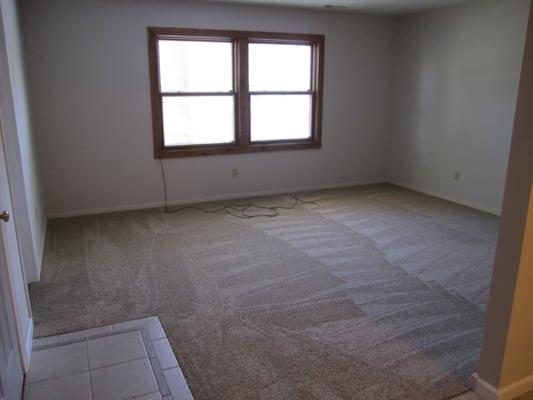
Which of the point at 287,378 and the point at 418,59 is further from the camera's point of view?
the point at 418,59

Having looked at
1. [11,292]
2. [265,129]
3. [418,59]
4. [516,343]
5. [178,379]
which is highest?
[418,59]

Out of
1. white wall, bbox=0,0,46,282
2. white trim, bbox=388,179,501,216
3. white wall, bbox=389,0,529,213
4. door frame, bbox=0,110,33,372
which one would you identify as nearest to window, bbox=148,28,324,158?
white wall, bbox=389,0,529,213

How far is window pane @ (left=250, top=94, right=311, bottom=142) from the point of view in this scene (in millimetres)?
5585

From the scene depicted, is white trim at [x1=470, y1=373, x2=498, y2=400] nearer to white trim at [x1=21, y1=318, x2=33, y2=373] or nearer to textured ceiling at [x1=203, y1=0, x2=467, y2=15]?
white trim at [x1=21, y1=318, x2=33, y2=373]

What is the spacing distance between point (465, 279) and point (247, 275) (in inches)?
64.3

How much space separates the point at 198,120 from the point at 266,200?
128 cm

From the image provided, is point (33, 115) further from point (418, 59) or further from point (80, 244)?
point (418, 59)

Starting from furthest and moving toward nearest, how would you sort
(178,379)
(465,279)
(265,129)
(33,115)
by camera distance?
(265,129) < (33,115) < (465,279) < (178,379)

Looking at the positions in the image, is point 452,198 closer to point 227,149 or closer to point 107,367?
point 227,149

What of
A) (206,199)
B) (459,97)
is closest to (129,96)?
(206,199)

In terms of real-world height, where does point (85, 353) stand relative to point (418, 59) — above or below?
below

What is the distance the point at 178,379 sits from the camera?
7.15ft

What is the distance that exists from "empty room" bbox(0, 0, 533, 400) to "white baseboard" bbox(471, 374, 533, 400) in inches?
0.5

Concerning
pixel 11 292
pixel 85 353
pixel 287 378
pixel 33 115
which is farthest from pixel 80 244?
pixel 287 378
